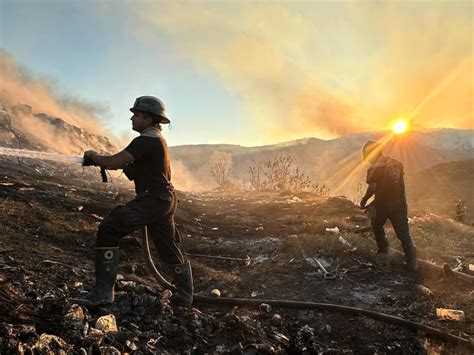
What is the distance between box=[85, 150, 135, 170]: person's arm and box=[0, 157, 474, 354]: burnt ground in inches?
48.2

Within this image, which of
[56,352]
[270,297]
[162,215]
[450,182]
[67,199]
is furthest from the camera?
[450,182]

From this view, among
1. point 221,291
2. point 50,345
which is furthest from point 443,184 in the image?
point 50,345

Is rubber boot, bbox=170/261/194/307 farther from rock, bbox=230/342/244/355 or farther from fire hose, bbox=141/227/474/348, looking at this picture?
rock, bbox=230/342/244/355

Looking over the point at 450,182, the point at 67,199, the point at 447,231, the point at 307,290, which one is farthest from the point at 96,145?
Answer: the point at 450,182

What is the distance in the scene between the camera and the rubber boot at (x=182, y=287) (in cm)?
432

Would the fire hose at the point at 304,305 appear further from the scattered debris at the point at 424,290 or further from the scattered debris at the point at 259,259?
the scattered debris at the point at 259,259

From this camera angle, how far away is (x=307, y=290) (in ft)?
19.2

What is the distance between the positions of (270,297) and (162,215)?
90.2 inches

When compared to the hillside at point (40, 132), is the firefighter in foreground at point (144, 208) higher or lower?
lower

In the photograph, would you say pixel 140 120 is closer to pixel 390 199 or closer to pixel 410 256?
pixel 390 199

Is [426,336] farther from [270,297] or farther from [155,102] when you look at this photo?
[155,102]

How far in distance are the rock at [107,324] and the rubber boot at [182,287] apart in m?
0.93

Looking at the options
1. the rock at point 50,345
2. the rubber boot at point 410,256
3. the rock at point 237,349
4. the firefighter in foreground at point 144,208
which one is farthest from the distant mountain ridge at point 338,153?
the rock at point 50,345

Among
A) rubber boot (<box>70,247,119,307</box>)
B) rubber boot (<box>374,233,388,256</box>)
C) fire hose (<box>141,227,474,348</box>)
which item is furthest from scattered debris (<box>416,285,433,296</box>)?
rubber boot (<box>70,247,119,307</box>)
